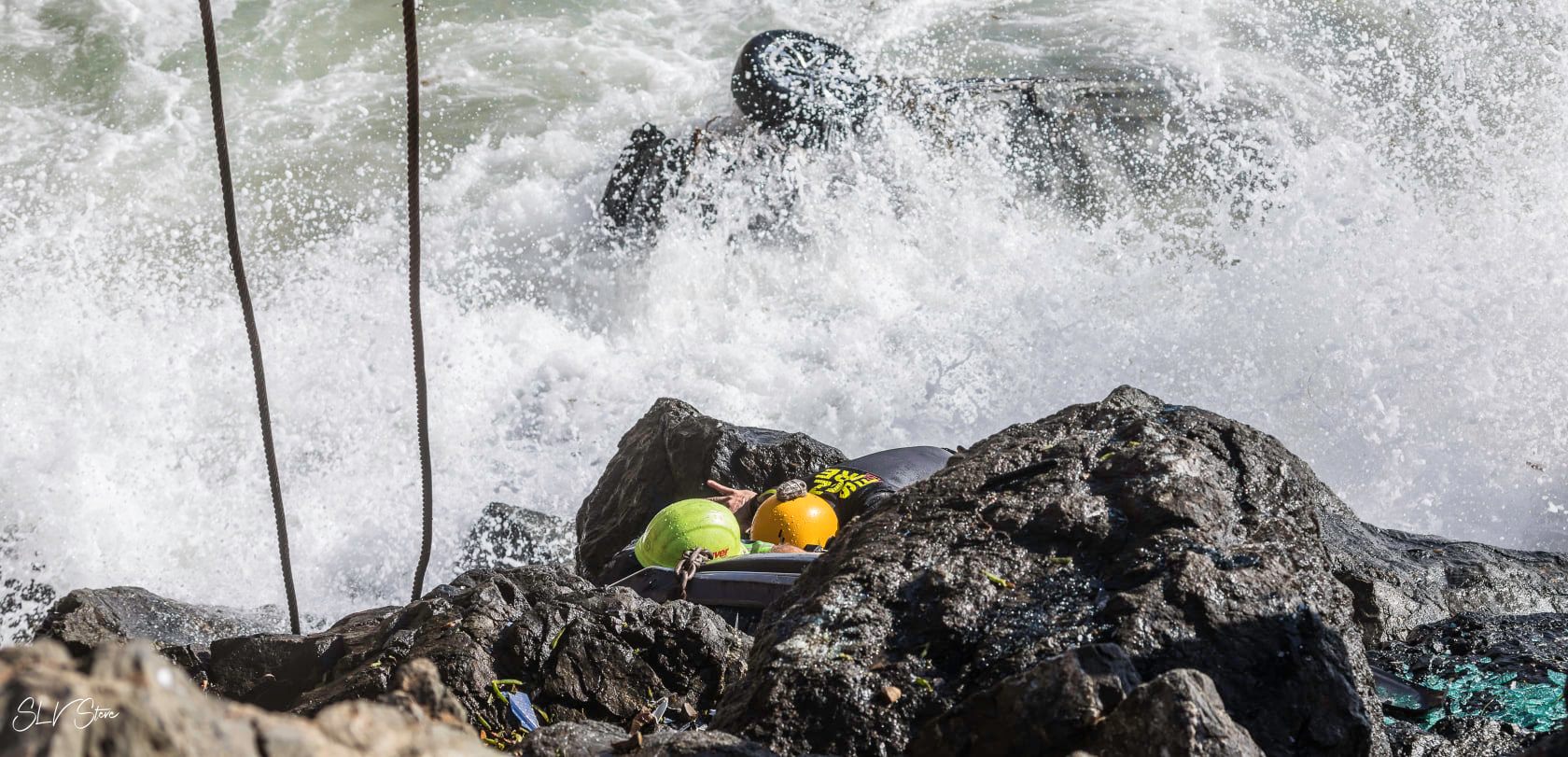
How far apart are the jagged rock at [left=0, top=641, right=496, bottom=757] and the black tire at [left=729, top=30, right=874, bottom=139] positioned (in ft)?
26.3

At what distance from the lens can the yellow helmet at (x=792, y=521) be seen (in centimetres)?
346

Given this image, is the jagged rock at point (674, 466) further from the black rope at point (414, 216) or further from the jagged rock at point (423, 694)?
the jagged rock at point (423, 694)

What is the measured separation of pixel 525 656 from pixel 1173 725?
1477 millimetres

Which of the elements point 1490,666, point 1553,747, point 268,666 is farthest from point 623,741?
point 1490,666

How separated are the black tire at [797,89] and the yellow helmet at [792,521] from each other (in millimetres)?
5620

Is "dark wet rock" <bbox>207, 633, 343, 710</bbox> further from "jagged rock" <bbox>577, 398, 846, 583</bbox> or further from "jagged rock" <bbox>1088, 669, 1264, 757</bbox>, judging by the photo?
"jagged rock" <bbox>1088, 669, 1264, 757</bbox>

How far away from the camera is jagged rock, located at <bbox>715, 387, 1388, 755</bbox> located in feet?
6.06

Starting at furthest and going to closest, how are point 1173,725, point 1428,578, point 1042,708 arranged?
point 1428,578
point 1042,708
point 1173,725

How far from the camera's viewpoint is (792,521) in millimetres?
A: 3461

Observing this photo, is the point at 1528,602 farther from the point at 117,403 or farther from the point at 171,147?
the point at 171,147

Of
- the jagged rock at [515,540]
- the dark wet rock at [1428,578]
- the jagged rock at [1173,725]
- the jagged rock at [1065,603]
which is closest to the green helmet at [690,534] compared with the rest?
the jagged rock at [1065,603]

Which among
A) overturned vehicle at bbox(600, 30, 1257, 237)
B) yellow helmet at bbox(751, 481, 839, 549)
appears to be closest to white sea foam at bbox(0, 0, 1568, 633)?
overturned vehicle at bbox(600, 30, 1257, 237)

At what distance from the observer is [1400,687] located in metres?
2.63
